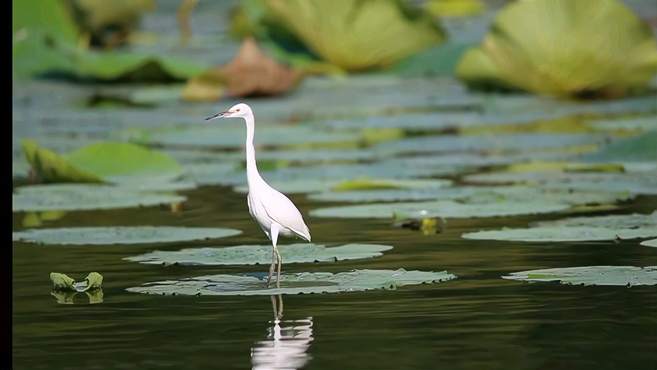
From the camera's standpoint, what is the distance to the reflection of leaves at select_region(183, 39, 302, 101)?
14500 mm

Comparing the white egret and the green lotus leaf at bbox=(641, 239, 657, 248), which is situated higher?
the white egret

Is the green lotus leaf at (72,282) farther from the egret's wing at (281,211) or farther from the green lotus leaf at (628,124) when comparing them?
the green lotus leaf at (628,124)

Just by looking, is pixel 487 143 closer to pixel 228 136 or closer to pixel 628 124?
pixel 628 124

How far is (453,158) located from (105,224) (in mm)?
2970

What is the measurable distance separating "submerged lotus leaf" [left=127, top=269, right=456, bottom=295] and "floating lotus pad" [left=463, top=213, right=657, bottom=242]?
936mm

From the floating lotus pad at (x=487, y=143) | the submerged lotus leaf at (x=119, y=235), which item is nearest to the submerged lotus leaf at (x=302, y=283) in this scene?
the submerged lotus leaf at (x=119, y=235)

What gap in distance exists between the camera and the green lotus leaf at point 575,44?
12977mm

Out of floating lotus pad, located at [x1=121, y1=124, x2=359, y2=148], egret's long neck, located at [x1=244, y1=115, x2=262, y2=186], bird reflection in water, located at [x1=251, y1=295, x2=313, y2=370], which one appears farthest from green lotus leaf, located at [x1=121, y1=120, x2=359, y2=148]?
bird reflection in water, located at [x1=251, y1=295, x2=313, y2=370]

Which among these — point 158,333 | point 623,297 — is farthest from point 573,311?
point 158,333

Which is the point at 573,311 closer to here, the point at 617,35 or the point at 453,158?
the point at 453,158

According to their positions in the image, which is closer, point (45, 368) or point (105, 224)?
point (45, 368)

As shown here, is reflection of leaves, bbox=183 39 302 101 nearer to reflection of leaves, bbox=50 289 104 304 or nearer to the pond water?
the pond water

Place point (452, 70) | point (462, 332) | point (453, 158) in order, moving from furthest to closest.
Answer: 1. point (452, 70)
2. point (453, 158)
3. point (462, 332)

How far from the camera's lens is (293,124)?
1307 centimetres
